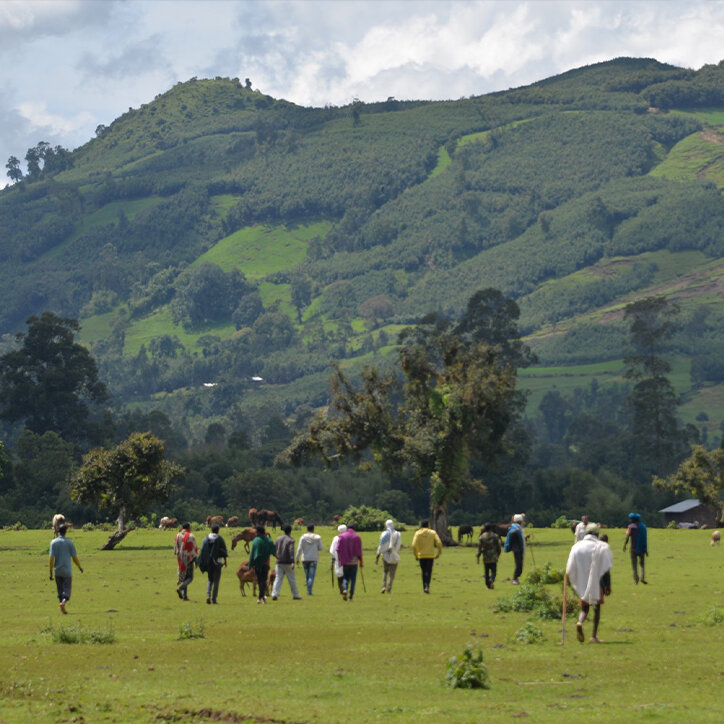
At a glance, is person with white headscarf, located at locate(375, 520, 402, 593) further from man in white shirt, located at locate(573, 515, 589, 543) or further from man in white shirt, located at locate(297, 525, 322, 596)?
man in white shirt, located at locate(573, 515, 589, 543)

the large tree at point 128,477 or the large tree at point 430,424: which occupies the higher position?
the large tree at point 430,424

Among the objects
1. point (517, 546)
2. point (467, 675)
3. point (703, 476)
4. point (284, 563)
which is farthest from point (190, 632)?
point (703, 476)

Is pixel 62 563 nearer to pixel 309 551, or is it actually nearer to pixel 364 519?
pixel 309 551

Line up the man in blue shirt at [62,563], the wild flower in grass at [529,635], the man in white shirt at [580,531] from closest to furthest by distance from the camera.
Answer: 1. the wild flower in grass at [529,635]
2. the man in white shirt at [580,531]
3. the man in blue shirt at [62,563]

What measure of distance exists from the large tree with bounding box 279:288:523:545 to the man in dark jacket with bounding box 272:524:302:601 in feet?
84.3

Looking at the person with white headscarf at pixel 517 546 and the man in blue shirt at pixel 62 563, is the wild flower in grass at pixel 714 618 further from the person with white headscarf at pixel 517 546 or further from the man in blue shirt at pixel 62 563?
the man in blue shirt at pixel 62 563

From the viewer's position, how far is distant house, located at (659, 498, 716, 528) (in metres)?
95.4

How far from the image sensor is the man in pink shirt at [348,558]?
28.7 meters

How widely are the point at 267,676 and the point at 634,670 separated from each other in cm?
480

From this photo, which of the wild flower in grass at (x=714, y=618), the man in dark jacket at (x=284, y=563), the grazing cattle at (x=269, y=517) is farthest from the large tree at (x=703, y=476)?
the wild flower in grass at (x=714, y=618)

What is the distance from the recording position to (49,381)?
406 ft

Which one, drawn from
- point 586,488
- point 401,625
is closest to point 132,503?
point 401,625

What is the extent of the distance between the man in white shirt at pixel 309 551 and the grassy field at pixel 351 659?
68 centimetres

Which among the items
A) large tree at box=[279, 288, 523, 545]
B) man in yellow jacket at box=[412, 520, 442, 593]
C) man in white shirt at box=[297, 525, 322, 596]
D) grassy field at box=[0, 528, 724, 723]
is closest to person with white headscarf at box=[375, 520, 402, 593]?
man in yellow jacket at box=[412, 520, 442, 593]
